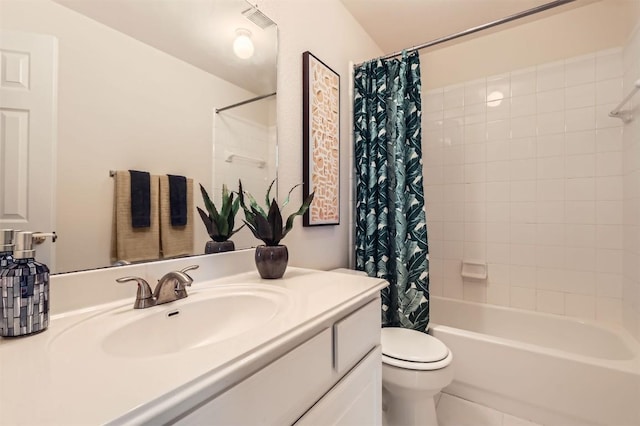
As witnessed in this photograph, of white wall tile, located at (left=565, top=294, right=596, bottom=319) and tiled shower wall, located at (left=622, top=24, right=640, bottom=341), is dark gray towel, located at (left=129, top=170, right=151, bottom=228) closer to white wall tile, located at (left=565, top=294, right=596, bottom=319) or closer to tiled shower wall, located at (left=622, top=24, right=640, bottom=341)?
tiled shower wall, located at (left=622, top=24, right=640, bottom=341)

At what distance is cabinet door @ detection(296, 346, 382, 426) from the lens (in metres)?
0.70

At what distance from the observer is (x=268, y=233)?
1108mm

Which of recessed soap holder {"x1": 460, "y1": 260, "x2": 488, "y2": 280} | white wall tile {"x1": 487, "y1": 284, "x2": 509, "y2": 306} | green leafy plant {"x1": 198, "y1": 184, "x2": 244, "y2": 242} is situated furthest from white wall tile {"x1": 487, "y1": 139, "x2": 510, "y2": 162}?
green leafy plant {"x1": 198, "y1": 184, "x2": 244, "y2": 242}

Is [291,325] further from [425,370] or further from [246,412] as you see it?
[425,370]

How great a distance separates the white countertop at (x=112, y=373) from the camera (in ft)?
1.13

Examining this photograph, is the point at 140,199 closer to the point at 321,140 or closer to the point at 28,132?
the point at 28,132

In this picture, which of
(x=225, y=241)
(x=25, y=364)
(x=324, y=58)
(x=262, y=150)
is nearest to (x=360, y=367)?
(x=225, y=241)

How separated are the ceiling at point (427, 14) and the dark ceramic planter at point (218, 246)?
167cm

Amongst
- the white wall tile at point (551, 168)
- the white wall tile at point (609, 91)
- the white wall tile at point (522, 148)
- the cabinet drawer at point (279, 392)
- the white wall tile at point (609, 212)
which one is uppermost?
the white wall tile at point (609, 91)

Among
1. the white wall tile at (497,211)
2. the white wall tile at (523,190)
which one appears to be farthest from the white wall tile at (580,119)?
the white wall tile at (497,211)

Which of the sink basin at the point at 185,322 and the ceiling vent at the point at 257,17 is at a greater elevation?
the ceiling vent at the point at 257,17

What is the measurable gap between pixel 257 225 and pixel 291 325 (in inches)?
22.2

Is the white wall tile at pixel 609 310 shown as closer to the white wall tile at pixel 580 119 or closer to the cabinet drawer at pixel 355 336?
the white wall tile at pixel 580 119

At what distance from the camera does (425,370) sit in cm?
123
